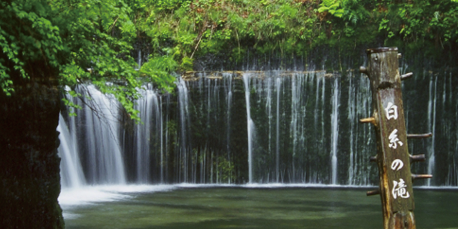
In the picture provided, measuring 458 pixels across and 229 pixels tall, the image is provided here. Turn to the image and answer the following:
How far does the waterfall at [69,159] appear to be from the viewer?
13.4 metres

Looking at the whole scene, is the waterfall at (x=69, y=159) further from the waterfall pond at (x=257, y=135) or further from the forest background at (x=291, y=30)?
the forest background at (x=291, y=30)

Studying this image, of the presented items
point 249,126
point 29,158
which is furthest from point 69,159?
point 29,158

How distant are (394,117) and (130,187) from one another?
10.5 metres

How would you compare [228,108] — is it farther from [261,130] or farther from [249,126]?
[261,130]

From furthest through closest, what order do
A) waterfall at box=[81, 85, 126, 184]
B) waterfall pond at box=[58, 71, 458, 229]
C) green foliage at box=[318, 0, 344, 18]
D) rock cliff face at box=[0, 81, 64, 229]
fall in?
green foliage at box=[318, 0, 344, 18]
waterfall pond at box=[58, 71, 458, 229]
waterfall at box=[81, 85, 126, 184]
rock cliff face at box=[0, 81, 64, 229]

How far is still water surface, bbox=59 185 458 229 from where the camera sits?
9219mm

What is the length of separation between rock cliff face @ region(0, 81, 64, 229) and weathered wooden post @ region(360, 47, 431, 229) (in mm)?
3638

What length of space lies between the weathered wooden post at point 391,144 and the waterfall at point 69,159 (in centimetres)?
1003

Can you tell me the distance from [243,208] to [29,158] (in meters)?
5.24

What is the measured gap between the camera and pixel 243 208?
35.4 feet

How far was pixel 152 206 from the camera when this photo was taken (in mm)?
10922

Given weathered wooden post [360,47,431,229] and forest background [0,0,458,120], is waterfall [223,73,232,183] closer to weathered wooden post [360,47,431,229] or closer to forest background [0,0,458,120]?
forest background [0,0,458,120]

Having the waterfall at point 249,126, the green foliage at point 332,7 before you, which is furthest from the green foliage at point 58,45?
the green foliage at point 332,7

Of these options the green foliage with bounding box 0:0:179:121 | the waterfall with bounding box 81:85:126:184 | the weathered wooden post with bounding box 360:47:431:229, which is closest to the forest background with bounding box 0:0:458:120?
the waterfall with bounding box 81:85:126:184
